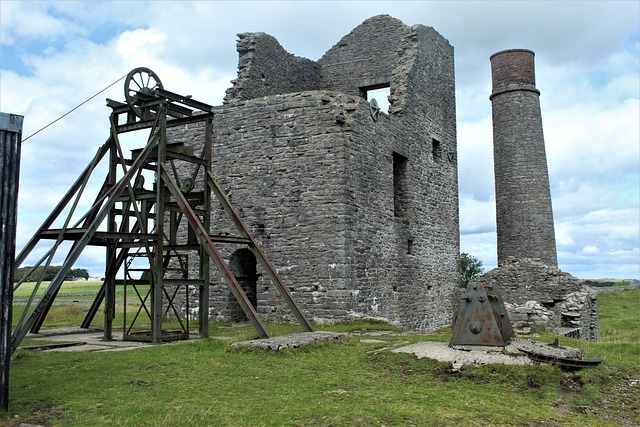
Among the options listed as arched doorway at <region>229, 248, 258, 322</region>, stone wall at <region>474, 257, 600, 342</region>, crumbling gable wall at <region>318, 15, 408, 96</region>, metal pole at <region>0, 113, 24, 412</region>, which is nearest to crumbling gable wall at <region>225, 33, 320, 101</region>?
crumbling gable wall at <region>318, 15, 408, 96</region>

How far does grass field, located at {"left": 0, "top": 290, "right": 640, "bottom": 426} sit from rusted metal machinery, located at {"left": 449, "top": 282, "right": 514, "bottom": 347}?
793mm

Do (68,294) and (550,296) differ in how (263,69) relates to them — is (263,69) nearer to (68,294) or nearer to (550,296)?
(550,296)

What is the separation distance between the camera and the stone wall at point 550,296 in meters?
15.3

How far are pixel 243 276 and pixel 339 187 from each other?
3592mm

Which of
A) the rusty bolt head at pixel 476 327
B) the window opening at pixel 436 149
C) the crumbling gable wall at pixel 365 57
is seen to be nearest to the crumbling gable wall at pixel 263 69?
the crumbling gable wall at pixel 365 57

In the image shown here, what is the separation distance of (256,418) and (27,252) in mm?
6383

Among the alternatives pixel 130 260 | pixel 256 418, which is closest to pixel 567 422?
pixel 256 418

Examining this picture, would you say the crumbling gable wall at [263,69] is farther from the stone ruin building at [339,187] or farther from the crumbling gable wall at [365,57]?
the crumbling gable wall at [365,57]

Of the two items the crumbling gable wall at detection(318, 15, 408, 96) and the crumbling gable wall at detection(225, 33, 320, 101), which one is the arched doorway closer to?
the crumbling gable wall at detection(225, 33, 320, 101)

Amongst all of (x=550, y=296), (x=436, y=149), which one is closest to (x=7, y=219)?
(x=436, y=149)

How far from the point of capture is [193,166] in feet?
51.6

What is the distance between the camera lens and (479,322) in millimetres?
7871

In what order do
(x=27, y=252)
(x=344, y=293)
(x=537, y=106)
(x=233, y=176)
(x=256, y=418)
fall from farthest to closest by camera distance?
1. (x=537, y=106)
2. (x=233, y=176)
3. (x=344, y=293)
4. (x=27, y=252)
5. (x=256, y=418)

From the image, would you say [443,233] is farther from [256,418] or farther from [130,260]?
[256,418]
